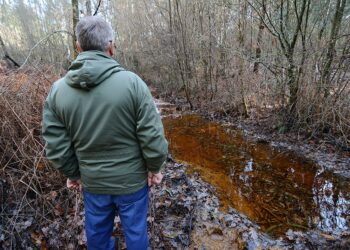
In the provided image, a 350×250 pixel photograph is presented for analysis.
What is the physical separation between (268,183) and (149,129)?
165 inches

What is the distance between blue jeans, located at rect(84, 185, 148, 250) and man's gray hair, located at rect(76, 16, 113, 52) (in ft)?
4.16

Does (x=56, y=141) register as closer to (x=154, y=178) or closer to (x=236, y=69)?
(x=154, y=178)

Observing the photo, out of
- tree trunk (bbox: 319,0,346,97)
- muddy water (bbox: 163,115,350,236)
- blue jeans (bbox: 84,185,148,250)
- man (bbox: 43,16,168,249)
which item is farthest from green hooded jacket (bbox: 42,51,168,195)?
tree trunk (bbox: 319,0,346,97)

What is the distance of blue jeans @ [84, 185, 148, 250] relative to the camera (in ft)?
7.55

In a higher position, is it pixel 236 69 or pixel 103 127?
pixel 103 127

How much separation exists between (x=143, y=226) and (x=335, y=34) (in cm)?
694

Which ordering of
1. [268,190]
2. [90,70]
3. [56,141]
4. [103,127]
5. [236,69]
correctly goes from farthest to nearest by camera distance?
[236,69]
[268,190]
[56,141]
[103,127]
[90,70]

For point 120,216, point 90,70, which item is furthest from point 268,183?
point 90,70

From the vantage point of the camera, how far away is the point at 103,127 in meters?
2.00

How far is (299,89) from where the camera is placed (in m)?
7.25

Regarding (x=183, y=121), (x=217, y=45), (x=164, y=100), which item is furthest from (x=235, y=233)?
(x=164, y=100)

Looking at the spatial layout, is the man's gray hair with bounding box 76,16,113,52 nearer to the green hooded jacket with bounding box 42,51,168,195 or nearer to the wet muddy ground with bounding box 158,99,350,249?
the green hooded jacket with bounding box 42,51,168,195

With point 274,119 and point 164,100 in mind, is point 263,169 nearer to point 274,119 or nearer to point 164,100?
point 274,119

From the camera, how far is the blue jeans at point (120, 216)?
2.30m
